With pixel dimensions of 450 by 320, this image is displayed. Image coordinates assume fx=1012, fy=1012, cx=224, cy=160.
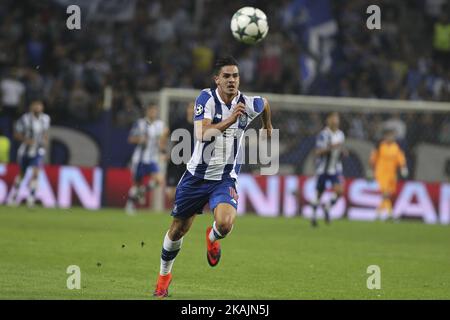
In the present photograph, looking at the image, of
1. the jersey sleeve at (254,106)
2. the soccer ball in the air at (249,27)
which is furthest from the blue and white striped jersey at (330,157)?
the jersey sleeve at (254,106)

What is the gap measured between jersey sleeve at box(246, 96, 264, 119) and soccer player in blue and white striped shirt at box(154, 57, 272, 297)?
16 mm

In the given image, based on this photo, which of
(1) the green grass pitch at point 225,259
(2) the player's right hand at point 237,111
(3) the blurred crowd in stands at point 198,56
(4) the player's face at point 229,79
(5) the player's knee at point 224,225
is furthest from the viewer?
(3) the blurred crowd in stands at point 198,56

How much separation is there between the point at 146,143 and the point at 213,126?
13.0m

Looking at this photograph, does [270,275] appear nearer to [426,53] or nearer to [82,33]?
[82,33]

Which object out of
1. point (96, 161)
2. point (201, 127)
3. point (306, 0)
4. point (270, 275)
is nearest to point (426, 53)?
point (306, 0)

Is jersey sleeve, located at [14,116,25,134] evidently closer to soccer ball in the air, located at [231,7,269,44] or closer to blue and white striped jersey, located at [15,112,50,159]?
blue and white striped jersey, located at [15,112,50,159]

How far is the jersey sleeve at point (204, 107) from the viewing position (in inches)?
379

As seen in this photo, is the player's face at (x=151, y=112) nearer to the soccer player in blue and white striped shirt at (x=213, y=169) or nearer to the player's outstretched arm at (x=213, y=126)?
the soccer player in blue and white striped shirt at (x=213, y=169)

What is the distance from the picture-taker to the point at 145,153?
22.2m

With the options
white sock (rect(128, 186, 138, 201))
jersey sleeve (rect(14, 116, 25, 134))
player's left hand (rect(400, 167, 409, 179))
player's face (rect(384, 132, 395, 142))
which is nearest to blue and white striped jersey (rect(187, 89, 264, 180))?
white sock (rect(128, 186, 138, 201))

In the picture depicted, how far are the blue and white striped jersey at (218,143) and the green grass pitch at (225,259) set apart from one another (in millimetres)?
1210

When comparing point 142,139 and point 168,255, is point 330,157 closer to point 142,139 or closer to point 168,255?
→ point 142,139
